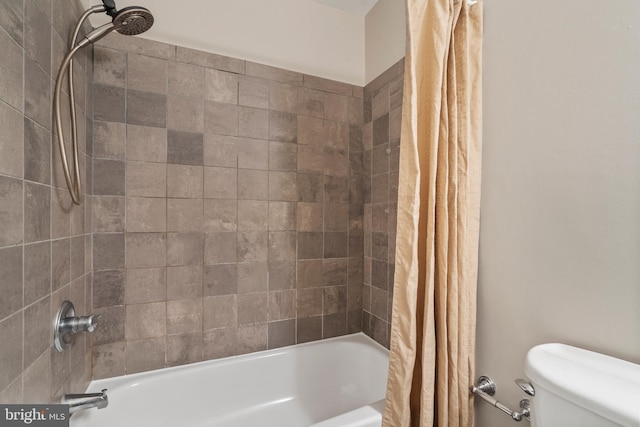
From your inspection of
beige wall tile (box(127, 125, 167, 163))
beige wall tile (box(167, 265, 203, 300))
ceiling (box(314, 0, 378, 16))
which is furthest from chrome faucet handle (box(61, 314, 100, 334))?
ceiling (box(314, 0, 378, 16))

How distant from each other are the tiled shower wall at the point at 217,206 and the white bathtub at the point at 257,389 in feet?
0.24

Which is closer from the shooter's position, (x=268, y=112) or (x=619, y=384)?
(x=619, y=384)

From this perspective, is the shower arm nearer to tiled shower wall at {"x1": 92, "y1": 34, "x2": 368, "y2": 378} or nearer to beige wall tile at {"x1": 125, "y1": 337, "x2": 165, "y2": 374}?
tiled shower wall at {"x1": 92, "y1": 34, "x2": 368, "y2": 378}

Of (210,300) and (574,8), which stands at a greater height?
(574,8)

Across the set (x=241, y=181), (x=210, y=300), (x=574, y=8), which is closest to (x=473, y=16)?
(x=574, y=8)

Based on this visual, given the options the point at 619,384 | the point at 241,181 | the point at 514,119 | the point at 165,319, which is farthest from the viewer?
the point at 241,181

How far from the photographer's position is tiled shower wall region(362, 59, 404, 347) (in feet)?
4.90

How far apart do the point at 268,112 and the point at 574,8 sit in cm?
126

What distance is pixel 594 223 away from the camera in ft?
2.22

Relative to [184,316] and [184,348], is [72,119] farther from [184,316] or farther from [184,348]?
[184,348]

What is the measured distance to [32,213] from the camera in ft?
2.52

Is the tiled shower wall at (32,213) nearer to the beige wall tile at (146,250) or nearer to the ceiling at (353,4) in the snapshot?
the beige wall tile at (146,250)

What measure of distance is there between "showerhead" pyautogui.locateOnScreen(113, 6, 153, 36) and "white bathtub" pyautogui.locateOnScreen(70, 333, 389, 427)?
4.91 feet

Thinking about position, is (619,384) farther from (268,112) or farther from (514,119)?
(268,112)
